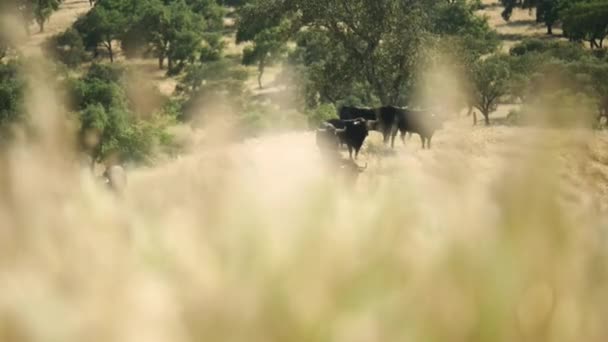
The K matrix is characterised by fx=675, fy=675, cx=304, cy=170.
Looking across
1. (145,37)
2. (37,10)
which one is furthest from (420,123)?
(37,10)

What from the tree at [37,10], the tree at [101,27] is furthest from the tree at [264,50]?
the tree at [37,10]

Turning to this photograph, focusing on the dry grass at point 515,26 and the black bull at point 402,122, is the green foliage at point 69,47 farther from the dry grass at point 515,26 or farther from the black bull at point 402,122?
the black bull at point 402,122

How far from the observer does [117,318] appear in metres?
1.47

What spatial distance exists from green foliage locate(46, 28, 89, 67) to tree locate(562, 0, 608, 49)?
41.8 m

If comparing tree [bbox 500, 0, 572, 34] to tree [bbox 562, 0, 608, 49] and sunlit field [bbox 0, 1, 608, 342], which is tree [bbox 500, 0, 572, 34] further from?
sunlit field [bbox 0, 1, 608, 342]

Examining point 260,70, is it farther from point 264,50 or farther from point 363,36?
point 363,36

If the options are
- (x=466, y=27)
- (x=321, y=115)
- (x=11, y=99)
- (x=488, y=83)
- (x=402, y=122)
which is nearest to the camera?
(x=402, y=122)

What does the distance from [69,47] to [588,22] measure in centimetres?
4507

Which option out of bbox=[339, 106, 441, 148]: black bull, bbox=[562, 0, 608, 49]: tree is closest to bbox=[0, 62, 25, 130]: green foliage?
bbox=[339, 106, 441, 148]: black bull

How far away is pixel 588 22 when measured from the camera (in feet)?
172

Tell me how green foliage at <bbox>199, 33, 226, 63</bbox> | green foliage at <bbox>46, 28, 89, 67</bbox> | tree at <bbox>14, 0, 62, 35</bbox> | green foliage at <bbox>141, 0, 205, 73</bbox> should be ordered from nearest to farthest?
green foliage at <bbox>199, 33, 226, 63</bbox>, green foliage at <bbox>141, 0, 205, 73</bbox>, green foliage at <bbox>46, 28, 89, 67</bbox>, tree at <bbox>14, 0, 62, 35</bbox>

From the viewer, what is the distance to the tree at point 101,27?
61344 mm

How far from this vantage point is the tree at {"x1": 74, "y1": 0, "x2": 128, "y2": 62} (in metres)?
61.3

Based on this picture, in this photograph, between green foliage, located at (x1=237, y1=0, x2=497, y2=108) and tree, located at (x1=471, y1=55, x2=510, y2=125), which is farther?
tree, located at (x1=471, y1=55, x2=510, y2=125)
